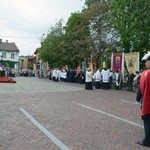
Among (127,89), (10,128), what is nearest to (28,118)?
(10,128)

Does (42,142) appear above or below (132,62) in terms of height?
below

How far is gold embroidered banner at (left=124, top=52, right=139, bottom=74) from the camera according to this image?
34341 millimetres

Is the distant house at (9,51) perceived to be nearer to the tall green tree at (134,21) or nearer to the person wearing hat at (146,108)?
the tall green tree at (134,21)

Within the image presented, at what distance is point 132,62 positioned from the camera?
35.2 metres

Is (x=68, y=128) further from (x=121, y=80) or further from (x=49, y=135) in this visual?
(x=121, y=80)

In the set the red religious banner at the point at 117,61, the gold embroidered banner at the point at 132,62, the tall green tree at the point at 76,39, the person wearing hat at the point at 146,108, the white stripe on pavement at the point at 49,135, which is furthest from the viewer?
the tall green tree at the point at 76,39

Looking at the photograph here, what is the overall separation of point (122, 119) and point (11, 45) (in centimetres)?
12171

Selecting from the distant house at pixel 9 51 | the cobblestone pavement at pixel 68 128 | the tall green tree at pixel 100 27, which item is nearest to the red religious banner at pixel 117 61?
the tall green tree at pixel 100 27

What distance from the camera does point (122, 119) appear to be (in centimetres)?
1458

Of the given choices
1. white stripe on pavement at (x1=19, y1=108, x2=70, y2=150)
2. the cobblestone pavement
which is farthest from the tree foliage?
white stripe on pavement at (x1=19, y1=108, x2=70, y2=150)

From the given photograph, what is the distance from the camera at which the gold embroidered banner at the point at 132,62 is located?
34.3m

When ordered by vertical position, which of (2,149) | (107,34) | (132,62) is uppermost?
(107,34)

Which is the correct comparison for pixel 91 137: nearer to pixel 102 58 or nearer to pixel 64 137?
pixel 64 137

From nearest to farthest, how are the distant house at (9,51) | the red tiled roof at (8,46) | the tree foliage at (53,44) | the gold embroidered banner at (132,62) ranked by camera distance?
the gold embroidered banner at (132,62) < the tree foliage at (53,44) < the distant house at (9,51) < the red tiled roof at (8,46)
